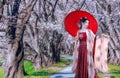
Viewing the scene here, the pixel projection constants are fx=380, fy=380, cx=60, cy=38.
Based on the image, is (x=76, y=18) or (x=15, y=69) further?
(x=15, y=69)

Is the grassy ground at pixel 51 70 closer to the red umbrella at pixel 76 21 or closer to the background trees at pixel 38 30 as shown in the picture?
the background trees at pixel 38 30

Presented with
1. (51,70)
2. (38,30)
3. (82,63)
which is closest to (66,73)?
(51,70)

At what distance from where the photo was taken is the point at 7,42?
448cm

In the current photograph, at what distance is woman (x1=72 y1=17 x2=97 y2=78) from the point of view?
13.5 ft

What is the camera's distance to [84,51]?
413 centimetres

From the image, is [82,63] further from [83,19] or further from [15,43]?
[15,43]

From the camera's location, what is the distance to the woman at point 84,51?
4.12m

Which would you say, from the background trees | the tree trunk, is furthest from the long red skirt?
the tree trunk

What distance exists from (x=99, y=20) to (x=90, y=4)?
8.6 inches

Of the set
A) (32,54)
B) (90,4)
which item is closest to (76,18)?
(90,4)

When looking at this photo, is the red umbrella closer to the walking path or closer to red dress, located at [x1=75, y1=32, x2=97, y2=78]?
red dress, located at [x1=75, y1=32, x2=97, y2=78]

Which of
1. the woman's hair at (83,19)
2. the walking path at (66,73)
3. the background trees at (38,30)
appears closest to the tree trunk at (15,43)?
the background trees at (38,30)

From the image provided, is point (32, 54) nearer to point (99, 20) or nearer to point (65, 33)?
point (65, 33)

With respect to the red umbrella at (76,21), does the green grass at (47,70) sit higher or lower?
lower
